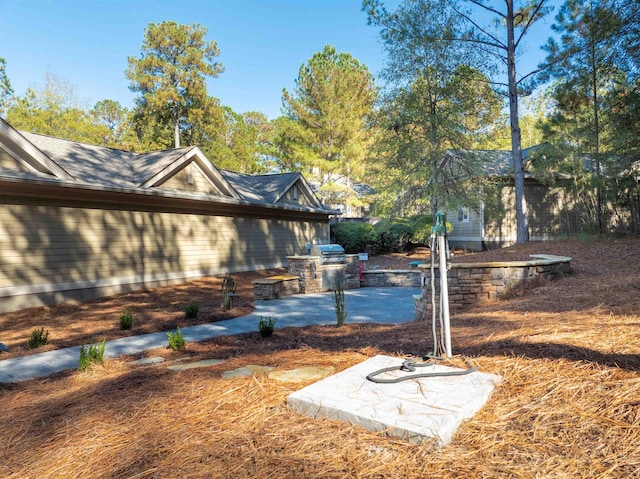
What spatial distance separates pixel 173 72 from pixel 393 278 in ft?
77.5

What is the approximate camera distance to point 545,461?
68.3 inches

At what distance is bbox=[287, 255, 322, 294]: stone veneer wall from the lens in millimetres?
11156

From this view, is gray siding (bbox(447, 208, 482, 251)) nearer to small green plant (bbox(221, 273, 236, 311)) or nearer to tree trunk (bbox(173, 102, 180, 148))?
small green plant (bbox(221, 273, 236, 311))

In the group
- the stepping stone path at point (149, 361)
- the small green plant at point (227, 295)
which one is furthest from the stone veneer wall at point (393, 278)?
the stepping stone path at point (149, 361)

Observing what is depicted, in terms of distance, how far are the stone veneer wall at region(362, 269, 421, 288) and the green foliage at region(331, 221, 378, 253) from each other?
7.97 m

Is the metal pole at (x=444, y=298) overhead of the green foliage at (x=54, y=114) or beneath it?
beneath

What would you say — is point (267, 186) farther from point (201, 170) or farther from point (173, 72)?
point (173, 72)

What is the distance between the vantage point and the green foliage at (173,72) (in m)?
27.5

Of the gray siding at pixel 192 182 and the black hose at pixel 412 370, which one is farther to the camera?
the gray siding at pixel 192 182

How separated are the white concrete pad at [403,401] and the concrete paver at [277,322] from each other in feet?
12.6

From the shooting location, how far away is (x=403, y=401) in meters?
2.35

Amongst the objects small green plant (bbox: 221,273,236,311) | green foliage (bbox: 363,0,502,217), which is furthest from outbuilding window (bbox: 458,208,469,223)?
small green plant (bbox: 221,273,236,311)

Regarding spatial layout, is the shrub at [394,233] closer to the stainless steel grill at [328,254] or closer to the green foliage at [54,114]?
the stainless steel grill at [328,254]

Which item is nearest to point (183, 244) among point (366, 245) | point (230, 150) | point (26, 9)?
point (366, 245)
